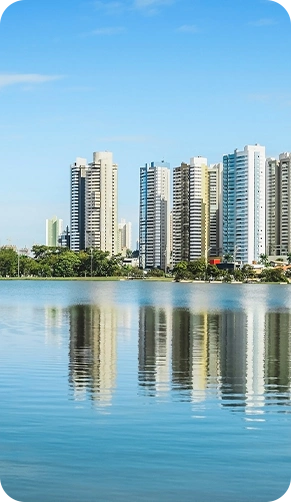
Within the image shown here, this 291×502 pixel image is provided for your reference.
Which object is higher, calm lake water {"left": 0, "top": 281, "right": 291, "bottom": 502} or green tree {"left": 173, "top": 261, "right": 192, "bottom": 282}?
green tree {"left": 173, "top": 261, "right": 192, "bottom": 282}

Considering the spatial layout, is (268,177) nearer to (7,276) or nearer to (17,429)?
(7,276)

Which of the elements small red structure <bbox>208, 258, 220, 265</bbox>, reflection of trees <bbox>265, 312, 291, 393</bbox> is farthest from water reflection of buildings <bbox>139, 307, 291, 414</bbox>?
small red structure <bbox>208, 258, 220, 265</bbox>

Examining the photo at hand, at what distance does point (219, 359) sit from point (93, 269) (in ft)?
478

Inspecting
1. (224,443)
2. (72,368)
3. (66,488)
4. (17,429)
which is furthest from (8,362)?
(66,488)

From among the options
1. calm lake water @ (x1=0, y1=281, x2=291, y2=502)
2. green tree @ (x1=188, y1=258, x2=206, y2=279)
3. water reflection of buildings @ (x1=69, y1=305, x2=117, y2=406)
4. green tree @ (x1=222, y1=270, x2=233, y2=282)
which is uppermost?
green tree @ (x1=188, y1=258, x2=206, y2=279)

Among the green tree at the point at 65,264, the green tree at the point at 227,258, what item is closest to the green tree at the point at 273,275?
the green tree at the point at 227,258

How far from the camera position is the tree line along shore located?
165 meters

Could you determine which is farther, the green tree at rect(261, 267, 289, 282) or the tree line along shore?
the tree line along shore

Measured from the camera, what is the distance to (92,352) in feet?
79.6

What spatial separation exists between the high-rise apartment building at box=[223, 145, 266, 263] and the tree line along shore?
6.90 meters

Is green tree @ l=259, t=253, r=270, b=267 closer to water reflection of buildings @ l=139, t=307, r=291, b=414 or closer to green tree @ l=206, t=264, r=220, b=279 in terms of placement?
green tree @ l=206, t=264, r=220, b=279

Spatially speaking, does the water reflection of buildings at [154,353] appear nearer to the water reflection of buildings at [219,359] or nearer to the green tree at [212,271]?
the water reflection of buildings at [219,359]

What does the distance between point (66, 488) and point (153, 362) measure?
40.3 ft

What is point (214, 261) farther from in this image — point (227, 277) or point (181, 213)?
point (181, 213)
